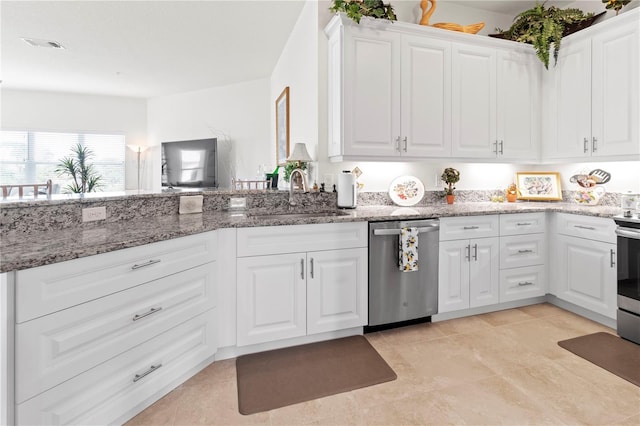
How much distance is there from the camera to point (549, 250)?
2.98 metres

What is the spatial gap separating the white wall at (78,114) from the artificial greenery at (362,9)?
6063 millimetres

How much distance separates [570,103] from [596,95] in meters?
0.22

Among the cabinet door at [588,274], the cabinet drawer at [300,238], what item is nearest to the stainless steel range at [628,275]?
the cabinet door at [588,274]

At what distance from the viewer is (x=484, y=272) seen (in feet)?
9.03

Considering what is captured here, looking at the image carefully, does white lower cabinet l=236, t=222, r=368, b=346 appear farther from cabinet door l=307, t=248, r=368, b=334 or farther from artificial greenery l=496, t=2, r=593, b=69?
artificial greenery l=496, t=2, r=593, b=69

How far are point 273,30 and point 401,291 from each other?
308 cm

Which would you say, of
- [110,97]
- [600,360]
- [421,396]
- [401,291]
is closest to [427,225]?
[401,291]

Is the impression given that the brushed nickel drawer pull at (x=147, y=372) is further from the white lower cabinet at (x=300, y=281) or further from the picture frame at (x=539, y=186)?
the picture frame at (x=539, y=186)

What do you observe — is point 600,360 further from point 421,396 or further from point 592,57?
point 592,57

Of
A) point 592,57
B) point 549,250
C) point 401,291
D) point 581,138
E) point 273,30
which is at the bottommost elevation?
point 401,291

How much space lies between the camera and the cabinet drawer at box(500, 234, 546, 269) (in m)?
2.82

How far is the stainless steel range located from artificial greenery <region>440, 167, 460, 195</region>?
1221 mm

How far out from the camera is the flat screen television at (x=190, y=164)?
5.89 m

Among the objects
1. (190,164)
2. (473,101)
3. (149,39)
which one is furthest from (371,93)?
(190,164)
